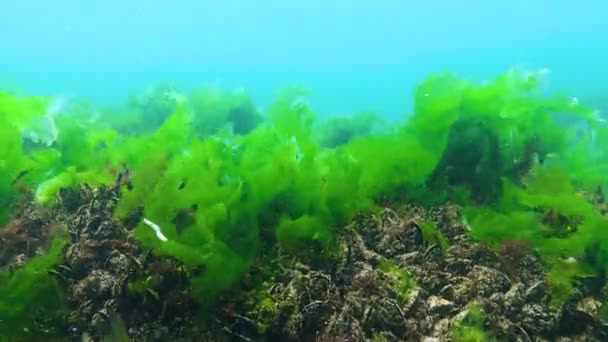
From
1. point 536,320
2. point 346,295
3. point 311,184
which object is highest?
point 311,184

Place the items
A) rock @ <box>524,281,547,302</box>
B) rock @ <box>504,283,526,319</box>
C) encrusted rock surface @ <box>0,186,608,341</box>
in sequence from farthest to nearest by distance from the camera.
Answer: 1. rock @ <box>524,281,547,302</box>
2. rock @ <box>504,283,526,319</box>
3. encrusted rock surface @ <box>0,186,608,341</box>

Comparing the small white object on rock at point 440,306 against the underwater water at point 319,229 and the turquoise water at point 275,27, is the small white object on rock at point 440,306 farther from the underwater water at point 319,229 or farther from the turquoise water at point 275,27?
the turquoise water at point 275,27

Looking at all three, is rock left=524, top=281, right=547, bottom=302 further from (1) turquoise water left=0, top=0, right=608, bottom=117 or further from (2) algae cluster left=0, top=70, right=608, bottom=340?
(1) turquoise water left=0, top=0, right=608, bottom=117

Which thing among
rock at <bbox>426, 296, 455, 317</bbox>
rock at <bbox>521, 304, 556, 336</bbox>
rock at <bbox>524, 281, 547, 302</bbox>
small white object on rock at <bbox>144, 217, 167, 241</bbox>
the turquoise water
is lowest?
A: rock at <bbox>521, 304, 556, 336</bbox>

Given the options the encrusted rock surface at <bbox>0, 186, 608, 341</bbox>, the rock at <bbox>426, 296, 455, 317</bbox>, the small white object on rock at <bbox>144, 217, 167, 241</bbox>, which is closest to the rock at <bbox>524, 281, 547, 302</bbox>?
the encrusted rock surface at <bbox>0, 186, 608, 341</bbox>

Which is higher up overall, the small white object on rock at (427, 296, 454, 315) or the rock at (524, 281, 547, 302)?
the rock at (524, 281, 547, 302)

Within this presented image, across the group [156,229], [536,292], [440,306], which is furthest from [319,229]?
[536,292]

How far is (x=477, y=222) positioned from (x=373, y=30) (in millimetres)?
175655

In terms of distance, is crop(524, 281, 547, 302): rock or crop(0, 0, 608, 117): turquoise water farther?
crop(0, 0, 608, 117): turquoise water

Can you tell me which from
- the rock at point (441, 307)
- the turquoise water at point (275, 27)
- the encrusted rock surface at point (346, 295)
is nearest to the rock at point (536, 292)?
the encrusted rock surface at point (346, 295)

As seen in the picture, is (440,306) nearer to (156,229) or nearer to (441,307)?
(441,307)

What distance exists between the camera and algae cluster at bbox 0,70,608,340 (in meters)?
3.49

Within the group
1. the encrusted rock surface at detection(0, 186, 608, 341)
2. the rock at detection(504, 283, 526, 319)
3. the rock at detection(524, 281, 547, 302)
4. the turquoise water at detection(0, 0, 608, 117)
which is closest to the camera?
the encrusted rock surface at detection(0, 186, 608, 341)

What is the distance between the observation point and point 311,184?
13.0 ft
